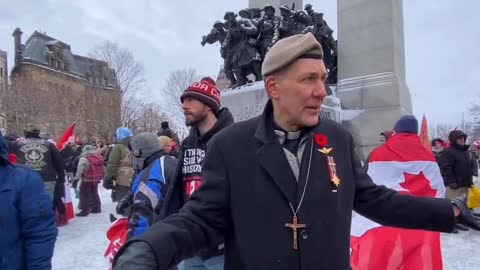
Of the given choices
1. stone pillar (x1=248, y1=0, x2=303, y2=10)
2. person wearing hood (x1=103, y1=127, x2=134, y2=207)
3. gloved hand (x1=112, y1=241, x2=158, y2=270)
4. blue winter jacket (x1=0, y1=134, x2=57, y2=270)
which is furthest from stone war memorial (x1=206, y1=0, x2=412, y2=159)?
gloved hand (x1=112, y1=241, x2=158, y2=270)

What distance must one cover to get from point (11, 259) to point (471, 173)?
26.8 ft

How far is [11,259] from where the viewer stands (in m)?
2.63

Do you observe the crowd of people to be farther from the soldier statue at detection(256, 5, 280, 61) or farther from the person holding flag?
the soldier statue at detection(256, 5, 280, 61)

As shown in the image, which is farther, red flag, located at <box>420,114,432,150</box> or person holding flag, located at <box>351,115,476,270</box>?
red flag, located at <box>420,114,432,150</box>

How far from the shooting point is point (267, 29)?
12102 millimetres

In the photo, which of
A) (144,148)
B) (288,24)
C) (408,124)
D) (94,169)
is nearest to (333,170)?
(144,148)

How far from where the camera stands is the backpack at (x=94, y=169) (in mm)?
10984

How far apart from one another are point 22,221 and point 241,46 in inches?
406

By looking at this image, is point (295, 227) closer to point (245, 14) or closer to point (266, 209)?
point (266, 209)

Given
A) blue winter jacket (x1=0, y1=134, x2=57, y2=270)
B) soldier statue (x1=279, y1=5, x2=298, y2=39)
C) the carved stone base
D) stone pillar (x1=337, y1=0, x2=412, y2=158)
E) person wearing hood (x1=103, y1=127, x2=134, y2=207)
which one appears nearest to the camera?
blue winter jacket (x1=0, y1=134, x2=57, y2=270)

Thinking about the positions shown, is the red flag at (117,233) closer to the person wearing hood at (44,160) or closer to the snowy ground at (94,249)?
the snowy ground at (94,249)

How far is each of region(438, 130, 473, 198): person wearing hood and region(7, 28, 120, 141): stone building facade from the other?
30247 mm

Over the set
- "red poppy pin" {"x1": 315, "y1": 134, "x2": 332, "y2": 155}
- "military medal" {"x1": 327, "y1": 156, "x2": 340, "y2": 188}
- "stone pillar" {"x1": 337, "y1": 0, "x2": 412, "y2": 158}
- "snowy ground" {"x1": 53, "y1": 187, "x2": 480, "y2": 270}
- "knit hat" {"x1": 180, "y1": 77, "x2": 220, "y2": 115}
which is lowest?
"snowy ground" {"x1": 53, "y1": 187, "x2": 480, "y2": 270}

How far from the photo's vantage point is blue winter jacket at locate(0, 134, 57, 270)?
261 cm
